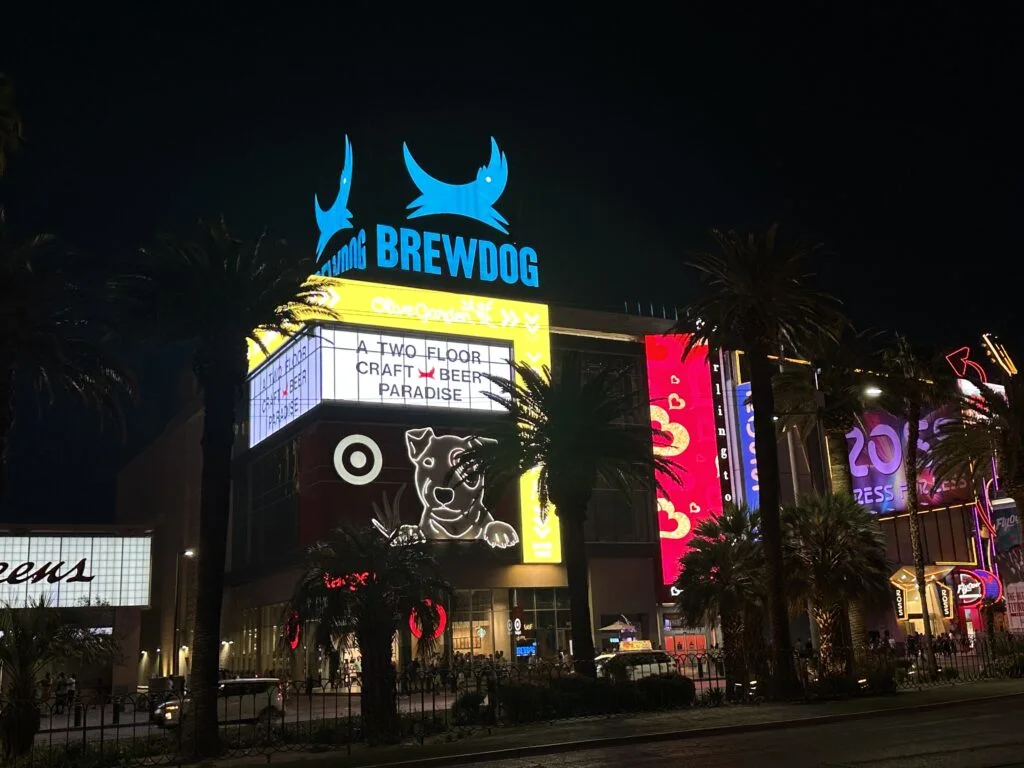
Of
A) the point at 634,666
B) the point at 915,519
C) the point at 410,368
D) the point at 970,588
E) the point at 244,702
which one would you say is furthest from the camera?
the point at 410,368

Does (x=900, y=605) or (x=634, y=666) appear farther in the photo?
(x=900, y=605)

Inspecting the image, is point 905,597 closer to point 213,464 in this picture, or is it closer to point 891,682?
point 891,682

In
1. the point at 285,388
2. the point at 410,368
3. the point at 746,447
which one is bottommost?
the point at 746,447

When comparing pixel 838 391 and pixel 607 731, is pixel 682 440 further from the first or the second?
pixel 607 731

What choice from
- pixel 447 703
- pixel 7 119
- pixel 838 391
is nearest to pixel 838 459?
pixel 838 391

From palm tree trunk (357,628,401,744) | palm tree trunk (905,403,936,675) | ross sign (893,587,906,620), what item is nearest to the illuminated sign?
palm tree trunk (905,403,936,675)

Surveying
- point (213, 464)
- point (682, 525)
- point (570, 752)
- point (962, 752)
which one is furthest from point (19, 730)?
point (682, 525)

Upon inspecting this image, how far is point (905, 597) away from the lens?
65.4 meters

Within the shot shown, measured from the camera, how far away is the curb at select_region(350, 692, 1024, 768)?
65.6 feet

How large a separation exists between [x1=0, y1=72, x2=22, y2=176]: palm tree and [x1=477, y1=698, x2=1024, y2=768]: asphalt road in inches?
695

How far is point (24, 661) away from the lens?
72.0 feet

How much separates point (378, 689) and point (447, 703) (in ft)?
19.2

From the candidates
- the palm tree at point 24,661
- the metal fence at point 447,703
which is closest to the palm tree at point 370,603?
the metal fence at point 447,703

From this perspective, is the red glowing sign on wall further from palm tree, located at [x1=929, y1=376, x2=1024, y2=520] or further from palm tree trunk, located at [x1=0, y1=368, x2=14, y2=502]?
palm tree trunk, located at [x1=0, y1=368, x2=14, y2=502]
